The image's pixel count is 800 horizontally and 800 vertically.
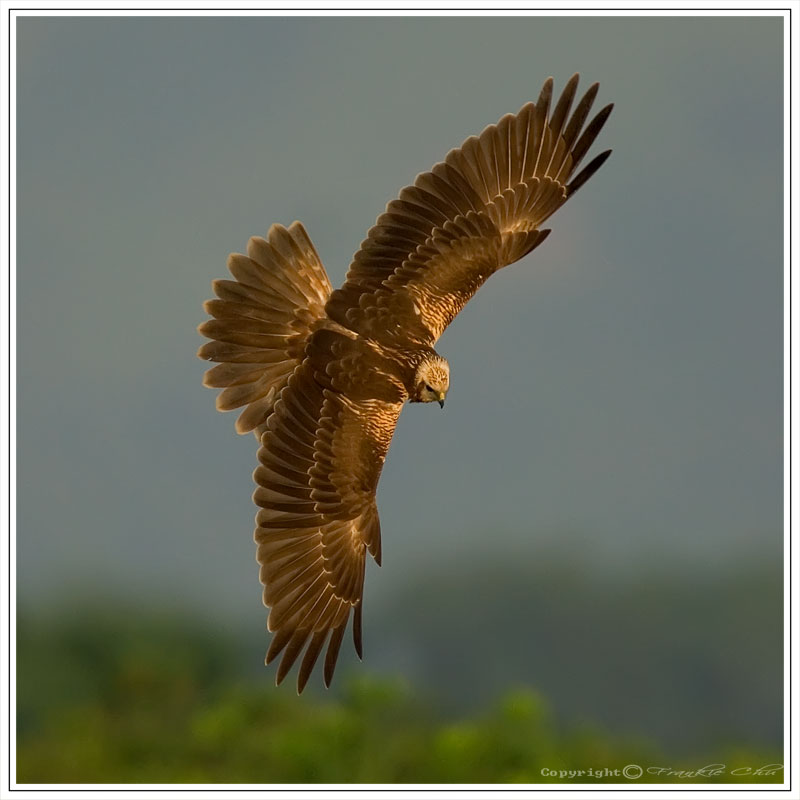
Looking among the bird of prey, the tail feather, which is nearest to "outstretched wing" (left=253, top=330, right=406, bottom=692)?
the bird of prey

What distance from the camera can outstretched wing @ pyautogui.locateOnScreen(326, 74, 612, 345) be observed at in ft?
15.2

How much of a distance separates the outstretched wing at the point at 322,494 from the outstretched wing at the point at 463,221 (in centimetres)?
24

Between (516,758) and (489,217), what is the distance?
10.2 ft

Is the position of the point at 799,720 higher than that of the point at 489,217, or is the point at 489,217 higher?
the point at 489,217

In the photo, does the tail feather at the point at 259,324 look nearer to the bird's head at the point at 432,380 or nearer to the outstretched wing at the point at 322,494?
the outstretched wing at the point at 322,494

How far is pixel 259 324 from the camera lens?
4855mm

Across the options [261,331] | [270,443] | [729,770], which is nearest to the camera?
[270,443]

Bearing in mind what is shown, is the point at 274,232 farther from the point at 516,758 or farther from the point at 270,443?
the point at 516,758

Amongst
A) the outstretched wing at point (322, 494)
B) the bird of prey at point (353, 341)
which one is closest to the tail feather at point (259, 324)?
the bird of prey at point (353, 341)

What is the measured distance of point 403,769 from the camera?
5.67 metres

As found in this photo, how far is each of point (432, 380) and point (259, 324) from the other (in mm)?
909

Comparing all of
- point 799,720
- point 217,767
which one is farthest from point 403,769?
point 799,720

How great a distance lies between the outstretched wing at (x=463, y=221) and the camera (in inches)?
183

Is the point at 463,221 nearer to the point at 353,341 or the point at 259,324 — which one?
the point at 353,341
